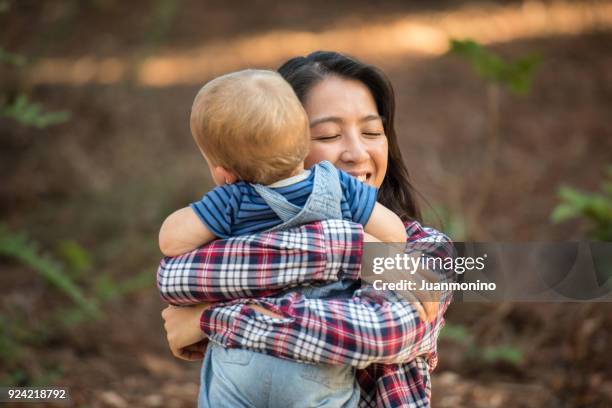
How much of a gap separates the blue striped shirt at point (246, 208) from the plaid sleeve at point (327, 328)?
6.8 inches

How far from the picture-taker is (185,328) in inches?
75.5

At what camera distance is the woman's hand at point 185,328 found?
6.20ft

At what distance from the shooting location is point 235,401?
1.78 metres

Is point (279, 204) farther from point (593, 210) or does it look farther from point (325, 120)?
point (593, 210)

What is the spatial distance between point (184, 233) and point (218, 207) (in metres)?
0.11

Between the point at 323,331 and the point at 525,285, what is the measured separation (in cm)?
144

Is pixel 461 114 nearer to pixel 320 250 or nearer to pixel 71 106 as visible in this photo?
pixel 71 106

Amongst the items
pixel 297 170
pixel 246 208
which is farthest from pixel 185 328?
pixel 297 170

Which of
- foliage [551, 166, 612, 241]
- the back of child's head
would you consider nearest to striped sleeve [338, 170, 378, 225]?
the back of child's head

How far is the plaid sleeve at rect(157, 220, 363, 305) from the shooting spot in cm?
173

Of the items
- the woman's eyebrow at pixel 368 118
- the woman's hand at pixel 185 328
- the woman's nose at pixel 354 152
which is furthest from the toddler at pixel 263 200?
the woman's eyebrow at pixel 368 118

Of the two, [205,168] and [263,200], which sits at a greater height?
[205,168]

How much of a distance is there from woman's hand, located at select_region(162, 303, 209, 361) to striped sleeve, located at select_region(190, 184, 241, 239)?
22 centimetres

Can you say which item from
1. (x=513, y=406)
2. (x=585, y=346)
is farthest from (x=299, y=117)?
(x=585, y=346)
